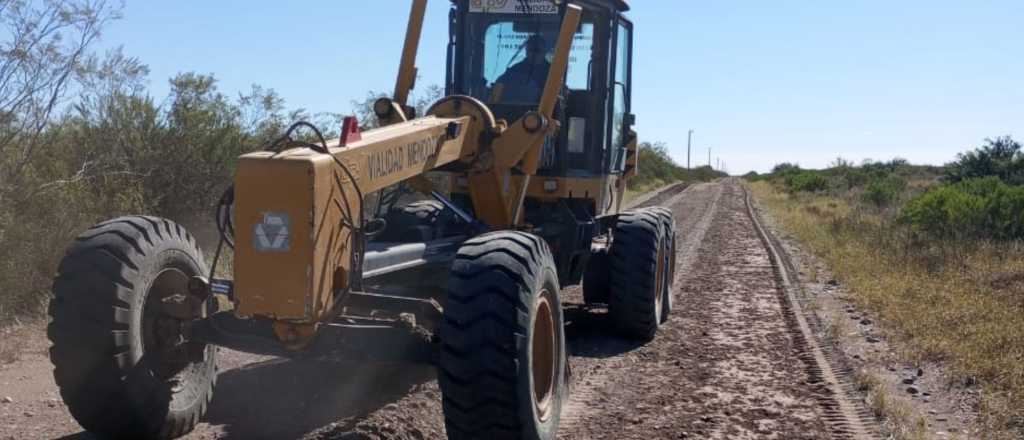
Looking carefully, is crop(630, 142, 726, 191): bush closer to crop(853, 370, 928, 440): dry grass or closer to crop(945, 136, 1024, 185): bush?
crop(945, 136, 1024, 185): bush

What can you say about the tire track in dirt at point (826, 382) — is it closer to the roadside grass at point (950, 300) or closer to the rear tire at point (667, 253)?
the roadside grass at point (950, 300)

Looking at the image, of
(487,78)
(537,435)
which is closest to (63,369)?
(537,435)

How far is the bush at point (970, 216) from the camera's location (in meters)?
17.0

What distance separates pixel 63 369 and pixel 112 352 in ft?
0.83

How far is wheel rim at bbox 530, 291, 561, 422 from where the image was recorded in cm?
553

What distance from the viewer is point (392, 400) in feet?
20.7

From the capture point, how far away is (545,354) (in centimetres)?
561

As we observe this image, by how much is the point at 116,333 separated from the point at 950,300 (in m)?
8.70

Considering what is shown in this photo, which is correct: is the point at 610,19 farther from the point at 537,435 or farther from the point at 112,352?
the point at 112,352

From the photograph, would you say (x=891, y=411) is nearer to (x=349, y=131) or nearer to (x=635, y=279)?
(x=635, y=279)

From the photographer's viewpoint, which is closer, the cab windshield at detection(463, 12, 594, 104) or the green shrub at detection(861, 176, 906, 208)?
the cab windshield at detection(463, 12, 594, 104)

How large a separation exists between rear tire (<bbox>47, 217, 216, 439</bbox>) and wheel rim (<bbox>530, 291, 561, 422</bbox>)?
1801 mm

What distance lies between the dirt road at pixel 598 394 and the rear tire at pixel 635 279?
0.68ft

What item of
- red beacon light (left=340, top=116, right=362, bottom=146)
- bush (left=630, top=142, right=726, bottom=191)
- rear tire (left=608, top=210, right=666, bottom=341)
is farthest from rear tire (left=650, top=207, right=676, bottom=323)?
bush (left=630, top=142, right=726, bottom=191)
